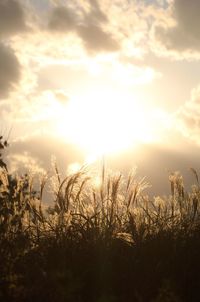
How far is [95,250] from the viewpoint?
5496 millimetres

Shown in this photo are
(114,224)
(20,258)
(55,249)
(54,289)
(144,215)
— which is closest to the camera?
(54,289)

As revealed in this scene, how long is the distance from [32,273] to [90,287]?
724 millimetres

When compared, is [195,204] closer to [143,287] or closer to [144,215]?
[144,215]

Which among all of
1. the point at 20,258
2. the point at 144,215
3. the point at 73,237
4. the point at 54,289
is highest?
the point at 144,215

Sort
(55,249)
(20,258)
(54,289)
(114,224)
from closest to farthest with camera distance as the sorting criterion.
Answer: (54,289) < (20,258) < (55,249) < (114,224)

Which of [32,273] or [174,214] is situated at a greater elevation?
[174,214]

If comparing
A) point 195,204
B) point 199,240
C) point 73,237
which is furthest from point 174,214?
point 73,237

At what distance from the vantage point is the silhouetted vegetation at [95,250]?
4.78 m

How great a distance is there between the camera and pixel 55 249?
552cm

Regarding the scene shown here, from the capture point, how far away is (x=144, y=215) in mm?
6773

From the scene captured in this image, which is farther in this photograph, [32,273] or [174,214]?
[174,214]

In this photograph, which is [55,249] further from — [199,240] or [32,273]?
[199,240]

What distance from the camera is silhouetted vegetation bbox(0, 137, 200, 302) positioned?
478 cm

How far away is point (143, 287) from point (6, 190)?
7.17 ft
